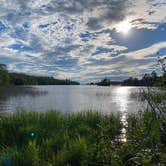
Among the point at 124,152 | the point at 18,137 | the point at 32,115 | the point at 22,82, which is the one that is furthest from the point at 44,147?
the point at 22,82

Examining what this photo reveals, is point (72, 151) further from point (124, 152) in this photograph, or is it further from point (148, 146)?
point (148, 146)

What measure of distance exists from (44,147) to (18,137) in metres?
2.68

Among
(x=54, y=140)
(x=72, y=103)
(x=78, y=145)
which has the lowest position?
(x=72, y=103)

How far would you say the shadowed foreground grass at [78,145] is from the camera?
3.91 m

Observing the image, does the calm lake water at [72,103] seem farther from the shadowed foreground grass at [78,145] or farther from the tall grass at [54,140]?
the tall grass at [54,140]

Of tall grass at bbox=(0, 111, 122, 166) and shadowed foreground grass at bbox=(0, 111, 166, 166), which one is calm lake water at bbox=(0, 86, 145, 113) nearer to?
shadowed foreground grass at bbox=(0, 111, 166, 166)

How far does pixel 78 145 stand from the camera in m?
6.16

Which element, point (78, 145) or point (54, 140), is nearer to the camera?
point (78, 145)

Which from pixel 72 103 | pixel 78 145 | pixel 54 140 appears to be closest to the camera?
pixel 78 145

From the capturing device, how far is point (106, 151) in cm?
397

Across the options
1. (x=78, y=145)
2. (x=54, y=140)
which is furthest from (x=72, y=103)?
(x=78, y=145)

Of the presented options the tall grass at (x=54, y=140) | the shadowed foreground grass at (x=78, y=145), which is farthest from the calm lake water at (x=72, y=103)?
the tall grass at (x=54, y=140)

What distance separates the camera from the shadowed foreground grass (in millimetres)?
3914

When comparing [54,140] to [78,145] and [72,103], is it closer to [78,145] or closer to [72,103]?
[78,145]
